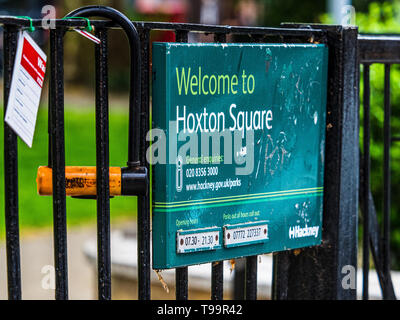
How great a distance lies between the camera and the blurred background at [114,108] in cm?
547

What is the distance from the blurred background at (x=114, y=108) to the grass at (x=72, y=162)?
0.04 feet

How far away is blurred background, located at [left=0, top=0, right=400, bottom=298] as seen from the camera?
5.47 meters

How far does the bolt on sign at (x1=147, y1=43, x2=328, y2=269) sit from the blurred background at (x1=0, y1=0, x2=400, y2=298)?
0.41 m

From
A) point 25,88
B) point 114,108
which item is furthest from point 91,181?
point 114,108

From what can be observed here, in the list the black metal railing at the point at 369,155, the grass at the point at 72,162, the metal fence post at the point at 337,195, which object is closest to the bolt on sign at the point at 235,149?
the metal fence post at the point at 337,195

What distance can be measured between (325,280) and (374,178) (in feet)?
9.07

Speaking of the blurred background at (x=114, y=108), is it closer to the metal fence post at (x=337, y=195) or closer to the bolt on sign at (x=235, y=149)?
the metal fence post at (x=337, y=195)

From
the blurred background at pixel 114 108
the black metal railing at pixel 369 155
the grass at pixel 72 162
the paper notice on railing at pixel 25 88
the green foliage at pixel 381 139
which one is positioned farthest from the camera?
the grass at pixel 72 162

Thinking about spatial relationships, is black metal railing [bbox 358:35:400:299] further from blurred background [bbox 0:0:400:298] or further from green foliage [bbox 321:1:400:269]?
green foliage [bbox 321:1:400:269]

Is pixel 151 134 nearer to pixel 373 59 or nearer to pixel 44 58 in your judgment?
pixel 44 58

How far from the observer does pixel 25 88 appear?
206cm

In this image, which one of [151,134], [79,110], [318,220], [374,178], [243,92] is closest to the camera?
[151,134]
